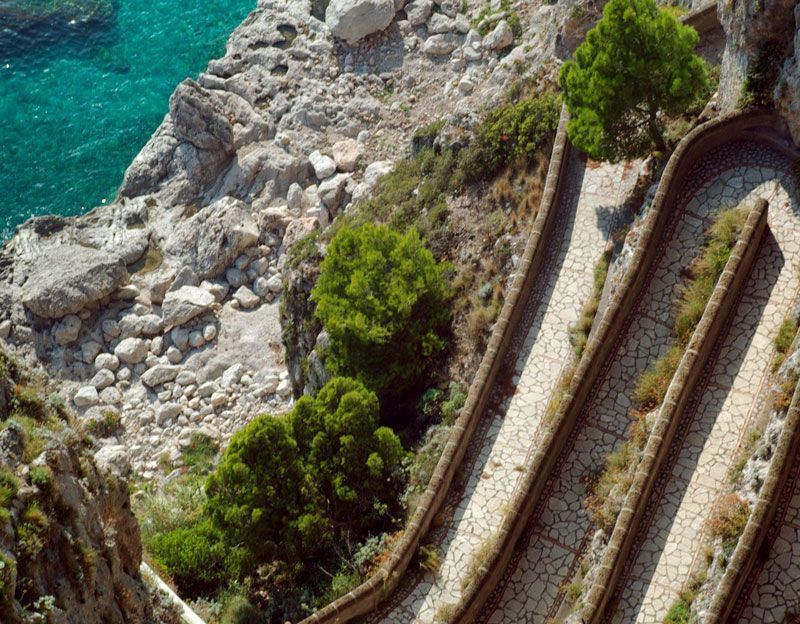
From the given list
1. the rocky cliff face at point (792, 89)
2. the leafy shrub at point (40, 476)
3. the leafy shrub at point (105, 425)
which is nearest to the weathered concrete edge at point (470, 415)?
the rocky cliff face at point (792, 89)

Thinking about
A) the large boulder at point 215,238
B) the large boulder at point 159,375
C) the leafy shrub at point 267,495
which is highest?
A: the large boulder at point 215,238

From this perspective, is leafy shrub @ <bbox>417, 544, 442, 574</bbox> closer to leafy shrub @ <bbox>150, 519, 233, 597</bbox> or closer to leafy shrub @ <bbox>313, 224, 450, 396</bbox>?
leafy shrub @ <bbox>150, 519, 233, 597</bbox>

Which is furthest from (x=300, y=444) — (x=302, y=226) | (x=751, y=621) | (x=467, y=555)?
(x=302, y=226)

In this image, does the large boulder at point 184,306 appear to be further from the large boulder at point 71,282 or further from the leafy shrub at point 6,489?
the leafy shrub at point 6,489

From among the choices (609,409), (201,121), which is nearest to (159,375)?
(201,121)

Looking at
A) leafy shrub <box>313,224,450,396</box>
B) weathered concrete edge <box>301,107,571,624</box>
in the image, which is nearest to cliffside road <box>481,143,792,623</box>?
weathered concrete edge <box>301,107,571,624</box>

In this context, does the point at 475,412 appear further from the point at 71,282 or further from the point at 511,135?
the point at 71,282
